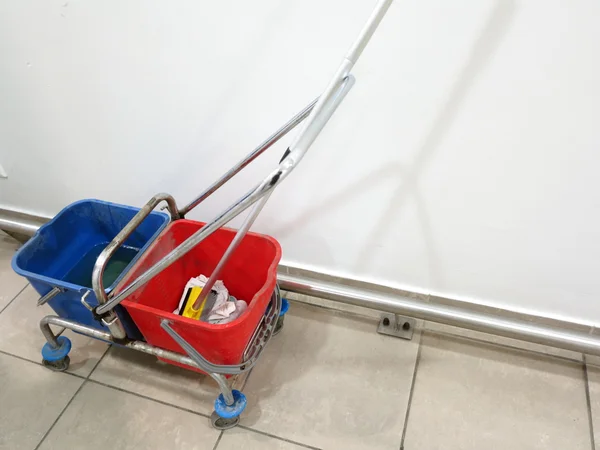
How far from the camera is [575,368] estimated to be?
113cm

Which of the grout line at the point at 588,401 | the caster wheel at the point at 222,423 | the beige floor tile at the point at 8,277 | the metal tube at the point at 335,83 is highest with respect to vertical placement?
the metal tube at the point at 335,83

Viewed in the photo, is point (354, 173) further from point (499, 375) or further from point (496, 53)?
point (499, 375)

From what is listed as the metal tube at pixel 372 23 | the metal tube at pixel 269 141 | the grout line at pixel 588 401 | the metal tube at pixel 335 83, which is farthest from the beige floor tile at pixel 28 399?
the grout line at pixel 588 401

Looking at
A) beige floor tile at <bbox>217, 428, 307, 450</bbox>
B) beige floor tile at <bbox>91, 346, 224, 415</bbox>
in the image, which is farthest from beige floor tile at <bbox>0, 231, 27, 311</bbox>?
beige floor tile at <bbox>217, 428, 307, 450</bbox>

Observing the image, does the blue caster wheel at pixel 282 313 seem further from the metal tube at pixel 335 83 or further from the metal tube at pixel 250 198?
the metal tube at pixel 335 83

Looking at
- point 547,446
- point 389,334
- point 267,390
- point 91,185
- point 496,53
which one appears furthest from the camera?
point 91,185

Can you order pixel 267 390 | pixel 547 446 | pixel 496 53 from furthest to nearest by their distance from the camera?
pixel 267 390 → pixel 547 446 → pixel 496 53

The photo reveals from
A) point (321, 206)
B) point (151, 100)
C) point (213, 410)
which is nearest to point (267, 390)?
point (213, 410)

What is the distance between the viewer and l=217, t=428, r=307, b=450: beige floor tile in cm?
102

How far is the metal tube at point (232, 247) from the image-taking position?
2.79ft

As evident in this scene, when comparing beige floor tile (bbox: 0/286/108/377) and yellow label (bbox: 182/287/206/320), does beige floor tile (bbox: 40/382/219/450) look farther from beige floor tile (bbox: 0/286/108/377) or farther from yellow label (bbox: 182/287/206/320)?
yellow label (bbox: 182/287/206/320)

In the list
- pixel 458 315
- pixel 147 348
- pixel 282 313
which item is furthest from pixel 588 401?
pixel 147 348

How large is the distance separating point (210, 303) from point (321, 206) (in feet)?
1.14

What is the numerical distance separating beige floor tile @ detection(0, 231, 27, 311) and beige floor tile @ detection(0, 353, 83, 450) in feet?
0.71
